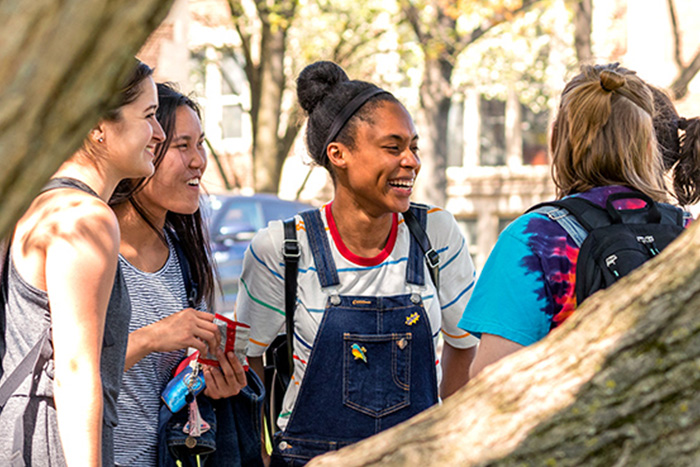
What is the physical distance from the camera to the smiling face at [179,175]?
314 centimetres

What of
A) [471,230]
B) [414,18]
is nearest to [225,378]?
[414,18]

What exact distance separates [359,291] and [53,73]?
2278mm

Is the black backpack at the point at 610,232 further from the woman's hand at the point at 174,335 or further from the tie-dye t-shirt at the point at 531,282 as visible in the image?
the woman's hand at the point at 174,335

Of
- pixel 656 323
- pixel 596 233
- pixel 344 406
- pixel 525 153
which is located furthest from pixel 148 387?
pixel 525 153

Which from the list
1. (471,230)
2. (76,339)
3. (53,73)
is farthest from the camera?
(471,230)

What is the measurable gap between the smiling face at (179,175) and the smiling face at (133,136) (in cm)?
50

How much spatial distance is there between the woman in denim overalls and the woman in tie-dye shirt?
702mm

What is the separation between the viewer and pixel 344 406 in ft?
9.87

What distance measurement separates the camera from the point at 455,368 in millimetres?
3441

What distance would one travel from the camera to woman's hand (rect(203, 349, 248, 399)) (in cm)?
290

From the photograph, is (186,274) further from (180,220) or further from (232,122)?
(232,122)

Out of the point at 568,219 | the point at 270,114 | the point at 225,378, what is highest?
the point at 270,114

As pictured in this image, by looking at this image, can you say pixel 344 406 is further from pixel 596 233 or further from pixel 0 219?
pixel 0 219

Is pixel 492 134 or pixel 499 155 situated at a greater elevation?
pixel 492 134
